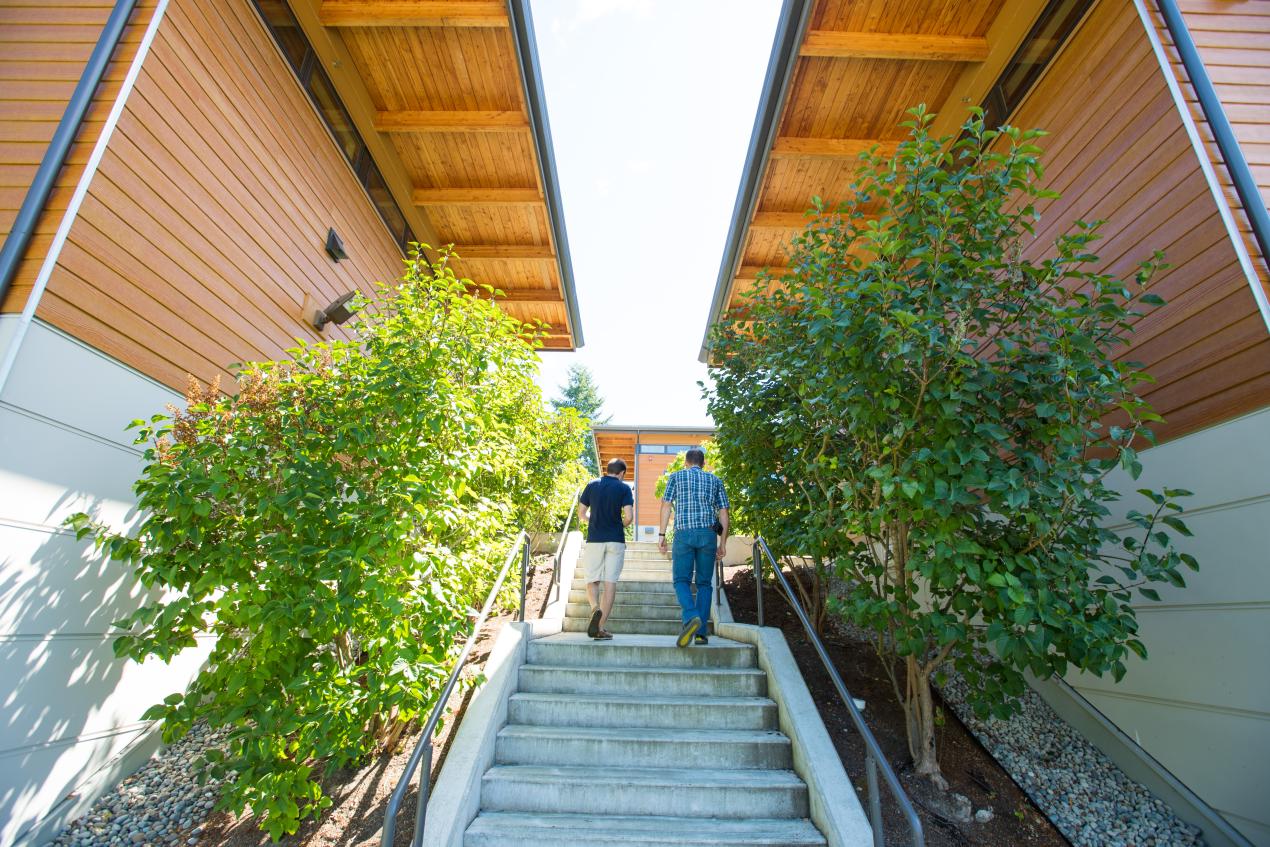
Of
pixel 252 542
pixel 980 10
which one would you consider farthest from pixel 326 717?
pixel 980 10

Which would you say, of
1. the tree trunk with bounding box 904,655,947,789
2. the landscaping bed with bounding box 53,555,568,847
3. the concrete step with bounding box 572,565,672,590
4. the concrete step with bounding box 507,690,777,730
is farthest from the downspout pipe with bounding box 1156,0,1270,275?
the concrete step with bounding box 572,565,672,590

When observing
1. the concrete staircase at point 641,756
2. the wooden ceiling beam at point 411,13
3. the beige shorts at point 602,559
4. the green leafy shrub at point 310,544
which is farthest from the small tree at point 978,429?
the wooden ceiling beam at point 411,13

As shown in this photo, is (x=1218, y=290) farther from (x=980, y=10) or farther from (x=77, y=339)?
(x=77, y=339)

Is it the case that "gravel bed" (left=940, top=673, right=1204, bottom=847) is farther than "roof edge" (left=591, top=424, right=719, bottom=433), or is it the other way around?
"roof edge" (left=591, top=424, right=719, bottom=433)

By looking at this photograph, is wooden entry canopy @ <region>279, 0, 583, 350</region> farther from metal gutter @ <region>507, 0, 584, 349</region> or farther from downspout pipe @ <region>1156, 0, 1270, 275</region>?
downspout pipe @ <region>1156, 0, 1270, 275</region>

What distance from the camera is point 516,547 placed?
4918 mm

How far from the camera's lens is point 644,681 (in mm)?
4051

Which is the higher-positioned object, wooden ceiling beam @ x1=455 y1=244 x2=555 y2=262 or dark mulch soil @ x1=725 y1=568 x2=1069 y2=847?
wooden ceiling beam @ x1=455 y1=244 x2=555 y2=262

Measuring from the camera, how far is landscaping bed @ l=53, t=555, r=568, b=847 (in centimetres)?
301

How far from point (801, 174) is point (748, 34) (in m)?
1.64

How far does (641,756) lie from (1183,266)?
4436 mm

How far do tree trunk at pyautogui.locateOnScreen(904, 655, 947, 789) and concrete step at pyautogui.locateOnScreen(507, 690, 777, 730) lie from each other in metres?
0.86

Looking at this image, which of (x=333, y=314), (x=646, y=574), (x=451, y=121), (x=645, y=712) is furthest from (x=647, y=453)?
(x=645, y=712)

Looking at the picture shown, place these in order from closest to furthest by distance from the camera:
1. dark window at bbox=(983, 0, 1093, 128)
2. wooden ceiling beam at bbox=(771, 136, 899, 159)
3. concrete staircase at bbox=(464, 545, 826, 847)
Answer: concrete staircase at bbox=(464, 545, 826, 847), dark window at bbox=(983, 0, 1093, 128), wooden ceiling beam at bbox=(771, 136, 899, 159)
